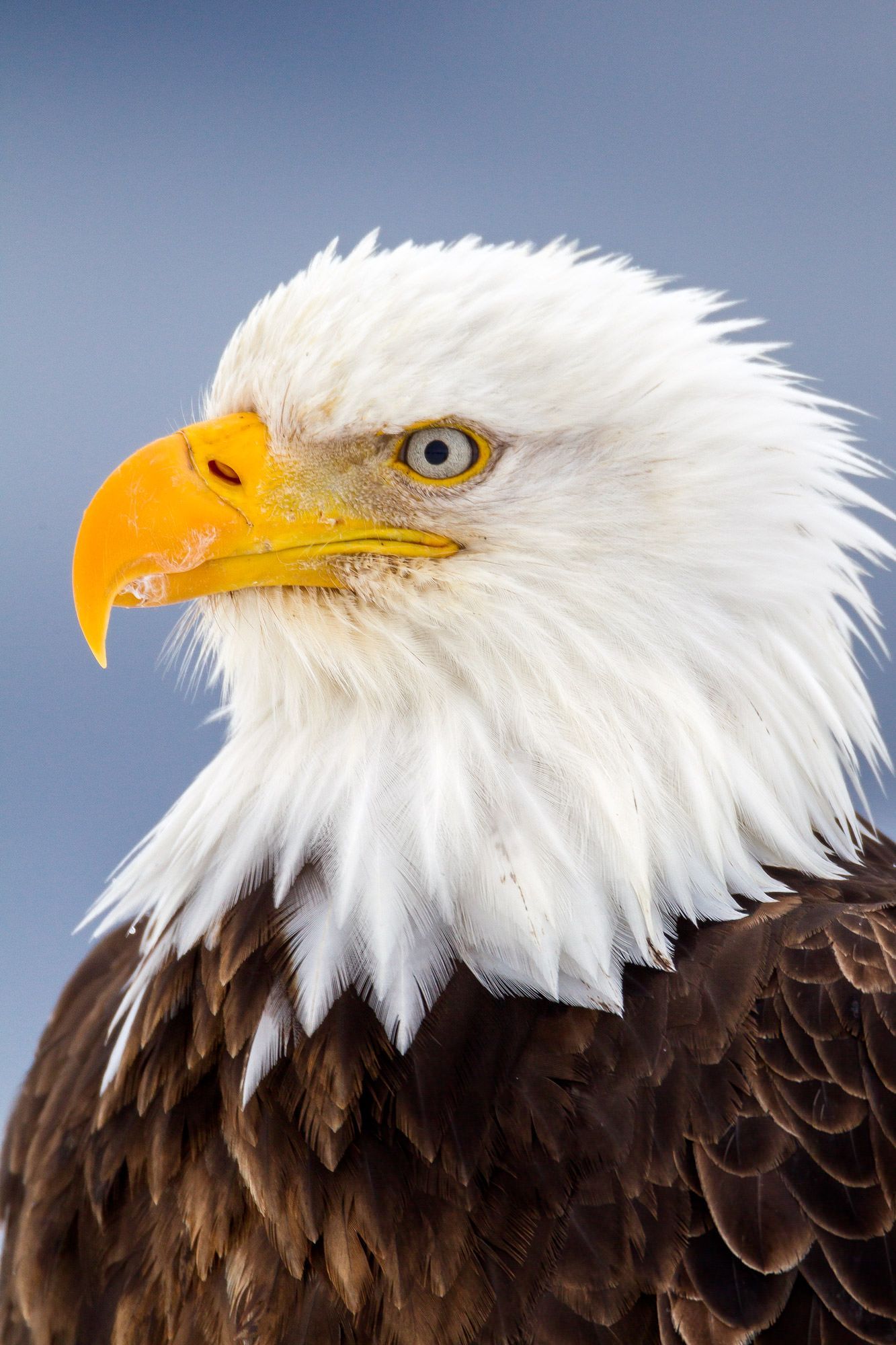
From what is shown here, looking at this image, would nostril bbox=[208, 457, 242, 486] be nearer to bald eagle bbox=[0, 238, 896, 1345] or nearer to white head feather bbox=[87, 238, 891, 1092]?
bald eagle bbox=[0, 238, 896, 1345]

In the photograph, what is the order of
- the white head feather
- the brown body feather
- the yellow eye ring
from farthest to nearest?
the yellow eye ring
the white head feather
the brown body feather

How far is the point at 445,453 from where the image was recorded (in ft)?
7.22

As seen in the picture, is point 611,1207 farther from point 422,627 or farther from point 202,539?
point 202,539

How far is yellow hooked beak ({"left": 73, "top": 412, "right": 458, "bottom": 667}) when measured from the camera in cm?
220

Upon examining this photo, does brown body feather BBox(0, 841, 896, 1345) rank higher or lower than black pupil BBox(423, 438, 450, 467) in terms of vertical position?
lower

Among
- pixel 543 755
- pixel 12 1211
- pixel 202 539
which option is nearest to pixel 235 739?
pixel 202 539

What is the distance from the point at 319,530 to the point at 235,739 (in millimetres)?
437

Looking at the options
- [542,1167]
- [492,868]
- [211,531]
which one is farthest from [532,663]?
[542,1167]

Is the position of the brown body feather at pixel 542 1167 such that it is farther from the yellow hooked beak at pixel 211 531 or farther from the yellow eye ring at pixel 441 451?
the yellow eye ring at pixel 441 451

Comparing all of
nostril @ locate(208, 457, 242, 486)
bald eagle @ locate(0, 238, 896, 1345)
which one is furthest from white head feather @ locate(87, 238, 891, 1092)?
nostril @ locate(208, 457, 242, 486)

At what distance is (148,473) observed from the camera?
87.6 inches

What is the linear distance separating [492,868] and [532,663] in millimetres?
331

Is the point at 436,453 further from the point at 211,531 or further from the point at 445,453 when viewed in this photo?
the point at 211,531

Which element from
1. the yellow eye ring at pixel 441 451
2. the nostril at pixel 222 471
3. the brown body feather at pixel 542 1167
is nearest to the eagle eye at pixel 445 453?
the yellow eye ring at pixel 441 451
